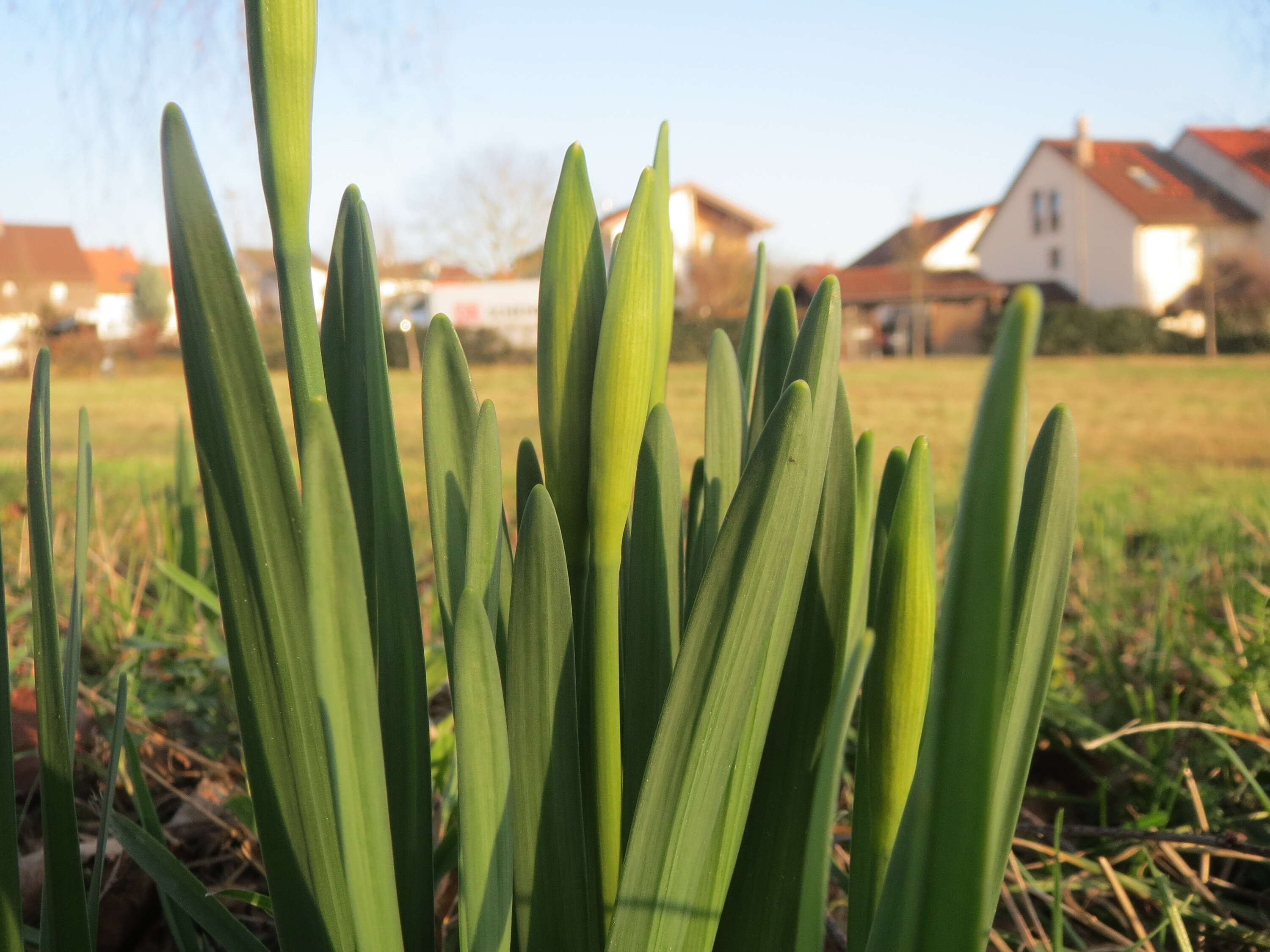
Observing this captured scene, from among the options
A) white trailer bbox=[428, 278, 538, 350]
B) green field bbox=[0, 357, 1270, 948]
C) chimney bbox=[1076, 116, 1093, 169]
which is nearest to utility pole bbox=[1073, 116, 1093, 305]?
chimney bbox=[1076, 116, 1093, 169]

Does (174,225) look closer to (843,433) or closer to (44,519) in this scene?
(44,519)

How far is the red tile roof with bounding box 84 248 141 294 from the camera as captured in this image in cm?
3953

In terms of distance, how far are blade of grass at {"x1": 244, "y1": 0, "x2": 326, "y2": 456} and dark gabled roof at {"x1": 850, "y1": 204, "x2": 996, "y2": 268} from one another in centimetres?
3221

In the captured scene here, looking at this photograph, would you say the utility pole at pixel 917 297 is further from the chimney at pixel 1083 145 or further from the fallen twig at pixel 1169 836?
the fallen twig at pixel 1169 836

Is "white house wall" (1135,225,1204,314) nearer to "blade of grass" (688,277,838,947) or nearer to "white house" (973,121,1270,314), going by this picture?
"white house" (973,121,1270,314)

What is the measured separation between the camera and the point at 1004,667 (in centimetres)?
41

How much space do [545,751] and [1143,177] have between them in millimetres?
33342

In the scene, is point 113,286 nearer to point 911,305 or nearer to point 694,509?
point 911,305

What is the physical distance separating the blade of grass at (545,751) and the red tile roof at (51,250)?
24.1 metres

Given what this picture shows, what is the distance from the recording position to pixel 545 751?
1.56 ft

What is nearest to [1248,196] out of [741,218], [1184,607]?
[741,218]

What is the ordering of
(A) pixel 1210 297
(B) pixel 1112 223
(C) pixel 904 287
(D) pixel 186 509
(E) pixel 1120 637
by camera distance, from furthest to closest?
(C) pixel 904 287 → (B) pixel 1112 223 → (A) pixel 1210 297 → (D) pixel 186 509 → (E) pixel 1120 637

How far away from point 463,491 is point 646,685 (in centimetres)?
14

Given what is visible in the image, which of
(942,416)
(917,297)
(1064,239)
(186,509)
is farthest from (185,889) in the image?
(1064,239)
